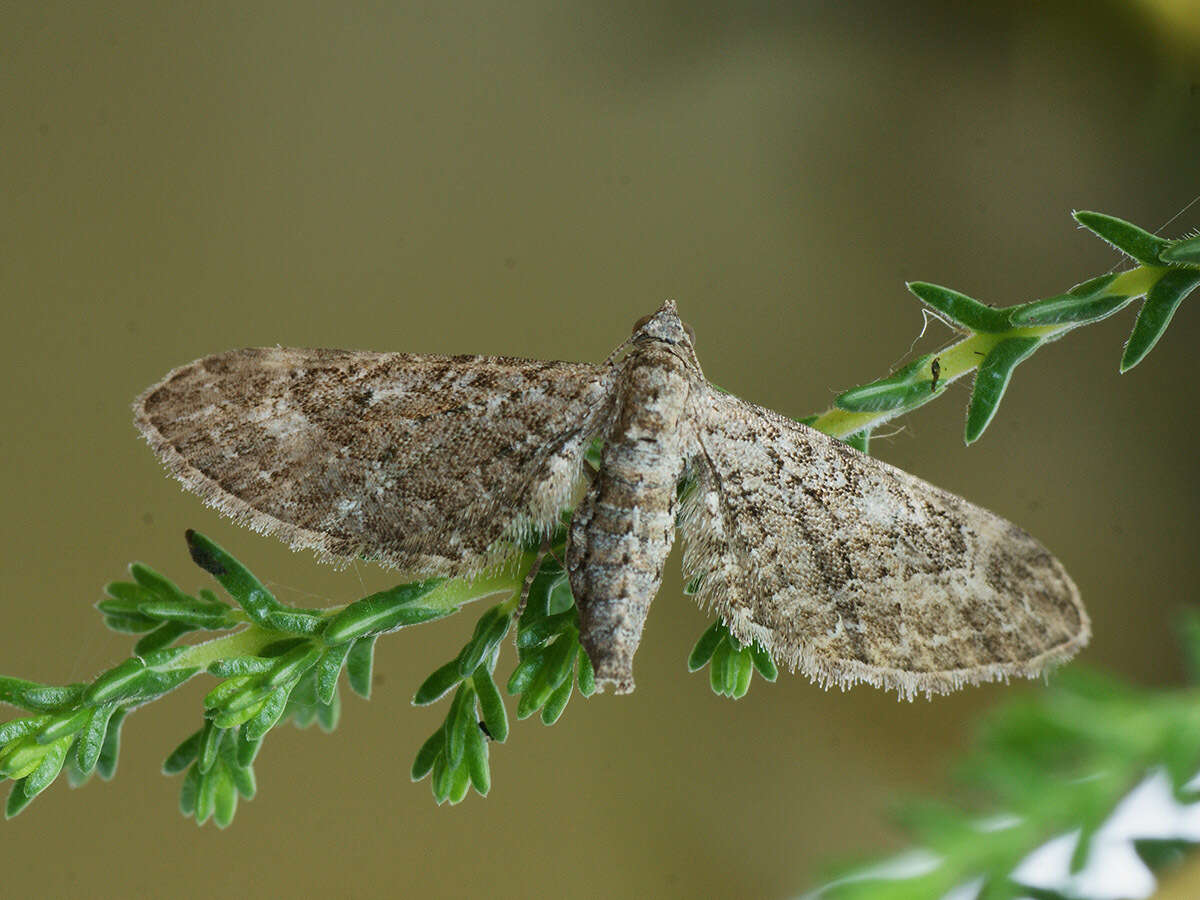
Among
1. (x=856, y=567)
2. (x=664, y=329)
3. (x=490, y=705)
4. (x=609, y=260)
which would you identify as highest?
(x=609, y=260)

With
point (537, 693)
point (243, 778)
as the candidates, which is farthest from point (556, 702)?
point (243, 778)

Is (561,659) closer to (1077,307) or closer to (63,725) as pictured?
(63,725)

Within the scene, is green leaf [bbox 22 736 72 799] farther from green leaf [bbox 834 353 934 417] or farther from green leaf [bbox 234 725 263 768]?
green leaf [bbox 834 353 934 417]

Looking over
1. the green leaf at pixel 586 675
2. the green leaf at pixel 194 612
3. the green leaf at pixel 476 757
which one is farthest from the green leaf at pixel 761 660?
the green leaf at pixel 194 612

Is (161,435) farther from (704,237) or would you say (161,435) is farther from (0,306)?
(704,237)

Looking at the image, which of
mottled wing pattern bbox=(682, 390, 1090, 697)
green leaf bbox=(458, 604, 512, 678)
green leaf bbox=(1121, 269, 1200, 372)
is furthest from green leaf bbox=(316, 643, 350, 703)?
green leaf bbox=(1121, 269, 1200, 372)
